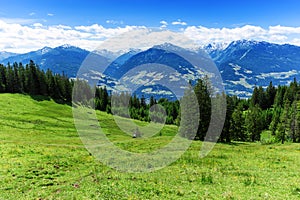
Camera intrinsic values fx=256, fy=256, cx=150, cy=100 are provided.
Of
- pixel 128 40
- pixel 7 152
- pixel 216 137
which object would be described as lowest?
pixel 216 137

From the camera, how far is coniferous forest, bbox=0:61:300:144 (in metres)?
75.0

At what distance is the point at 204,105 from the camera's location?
64.8 m

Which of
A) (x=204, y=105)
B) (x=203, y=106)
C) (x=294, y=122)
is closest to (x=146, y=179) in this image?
(x=203, y=106)

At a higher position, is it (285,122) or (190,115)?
(190,115)

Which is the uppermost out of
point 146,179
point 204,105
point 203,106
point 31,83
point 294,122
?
point 31,83

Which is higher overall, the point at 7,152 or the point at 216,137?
the point at 7,152

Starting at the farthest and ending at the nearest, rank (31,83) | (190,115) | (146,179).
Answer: (31,83) < (190,115) < (146,179)

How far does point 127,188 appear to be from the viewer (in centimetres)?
1945

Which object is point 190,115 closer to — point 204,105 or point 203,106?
point 203,106

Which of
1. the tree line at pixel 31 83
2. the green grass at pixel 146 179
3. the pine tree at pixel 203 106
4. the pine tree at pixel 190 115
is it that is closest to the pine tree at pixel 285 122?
the pine tree at pixel 203 106

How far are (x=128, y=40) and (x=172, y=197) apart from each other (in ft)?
69.5

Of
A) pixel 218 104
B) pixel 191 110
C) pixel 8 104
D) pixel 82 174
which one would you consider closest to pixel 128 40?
pixel 82 174

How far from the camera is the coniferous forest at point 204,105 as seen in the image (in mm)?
74963

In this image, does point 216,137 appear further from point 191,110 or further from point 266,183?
point 266,183
